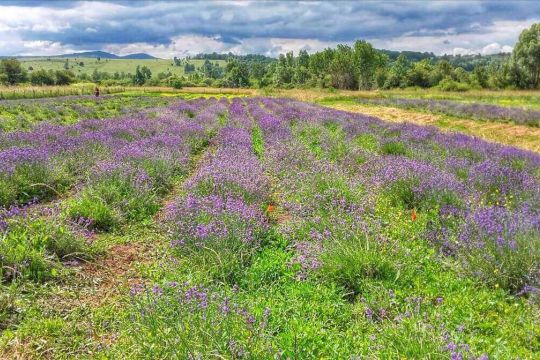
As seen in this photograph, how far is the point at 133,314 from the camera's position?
3.41 metres

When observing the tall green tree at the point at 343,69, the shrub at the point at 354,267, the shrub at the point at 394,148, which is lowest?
the shrub at the point at 354,267

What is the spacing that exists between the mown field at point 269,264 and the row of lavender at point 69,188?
0.12ft

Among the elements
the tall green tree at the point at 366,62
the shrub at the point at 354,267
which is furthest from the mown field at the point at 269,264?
the tall green tree at the point at 366,62

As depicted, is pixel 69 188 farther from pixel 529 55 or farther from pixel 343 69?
pixel 343 69

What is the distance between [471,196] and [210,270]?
443 cm

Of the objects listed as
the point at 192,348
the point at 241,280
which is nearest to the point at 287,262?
the point at 241,280

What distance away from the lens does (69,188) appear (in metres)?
8.34

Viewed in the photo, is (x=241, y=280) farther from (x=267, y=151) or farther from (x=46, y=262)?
(x=267, y=151)

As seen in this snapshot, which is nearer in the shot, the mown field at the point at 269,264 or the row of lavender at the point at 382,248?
the mown field at the point at 269,264

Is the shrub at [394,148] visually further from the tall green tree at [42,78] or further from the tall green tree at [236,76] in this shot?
the tall green tree at [236,76]

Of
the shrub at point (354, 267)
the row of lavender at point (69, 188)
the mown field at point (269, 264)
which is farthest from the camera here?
the row of lavender at point (69, 188)

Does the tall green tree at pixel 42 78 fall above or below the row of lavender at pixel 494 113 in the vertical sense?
above

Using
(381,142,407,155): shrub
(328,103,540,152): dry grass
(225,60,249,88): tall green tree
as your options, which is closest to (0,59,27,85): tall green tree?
(225,60,249,88): tall green tree

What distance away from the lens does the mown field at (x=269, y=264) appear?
320 cm
